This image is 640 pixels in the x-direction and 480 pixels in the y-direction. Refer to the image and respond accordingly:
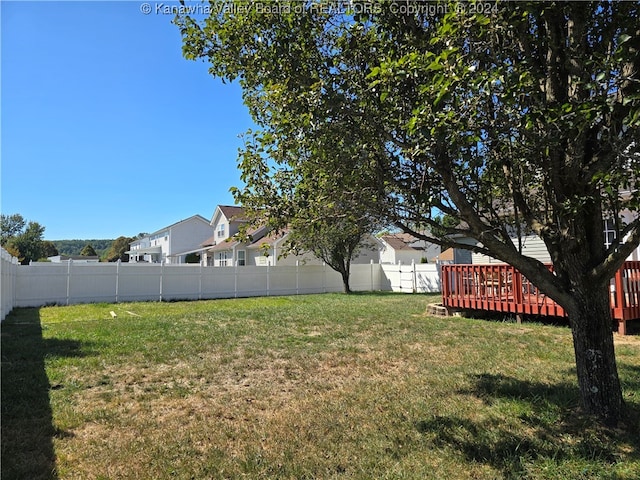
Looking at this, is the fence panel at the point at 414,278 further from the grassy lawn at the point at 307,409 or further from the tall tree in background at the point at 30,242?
the tall tree in background at the point at 30,242

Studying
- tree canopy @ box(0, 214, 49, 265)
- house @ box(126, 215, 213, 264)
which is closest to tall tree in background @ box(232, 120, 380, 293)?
house @ box(126, 215, 213, 264)

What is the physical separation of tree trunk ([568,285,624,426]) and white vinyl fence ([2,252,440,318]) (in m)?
12.3

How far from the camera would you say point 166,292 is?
18609 millimetres

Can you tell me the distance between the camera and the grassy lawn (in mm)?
3158

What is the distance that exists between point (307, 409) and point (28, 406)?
10.0 ft

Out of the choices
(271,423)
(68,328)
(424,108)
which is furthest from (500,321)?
(68,328)

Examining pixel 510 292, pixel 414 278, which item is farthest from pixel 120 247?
pixel 510 292

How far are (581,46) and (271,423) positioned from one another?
4331mm

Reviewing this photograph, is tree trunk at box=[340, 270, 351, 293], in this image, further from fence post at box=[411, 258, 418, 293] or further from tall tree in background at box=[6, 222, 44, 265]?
tall tree in background at box=[6, 222, 44, 265]

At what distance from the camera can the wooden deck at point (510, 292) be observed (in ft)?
27.6

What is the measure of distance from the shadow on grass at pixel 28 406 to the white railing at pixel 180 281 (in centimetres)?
416

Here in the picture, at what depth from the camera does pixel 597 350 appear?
3.62 metres

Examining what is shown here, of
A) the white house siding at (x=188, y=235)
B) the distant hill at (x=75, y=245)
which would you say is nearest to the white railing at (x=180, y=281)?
the white house siding at (x=188, y=235)

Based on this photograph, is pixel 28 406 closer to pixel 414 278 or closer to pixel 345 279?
pixel 345 279
